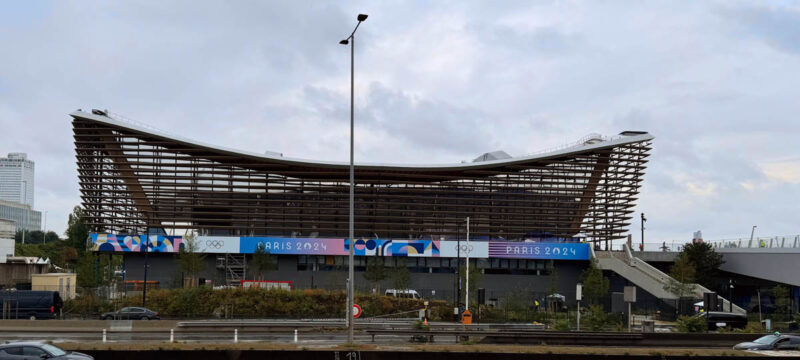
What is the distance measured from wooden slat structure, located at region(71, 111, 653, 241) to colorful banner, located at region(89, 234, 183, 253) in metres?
3.10

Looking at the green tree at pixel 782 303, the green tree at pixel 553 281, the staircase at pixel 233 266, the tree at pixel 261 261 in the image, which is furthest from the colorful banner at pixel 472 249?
the green tree at pixel 782 303

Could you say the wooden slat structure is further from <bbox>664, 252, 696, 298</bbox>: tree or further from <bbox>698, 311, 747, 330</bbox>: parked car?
<bbox>698, 311, 747, 330</bbox>: parked car

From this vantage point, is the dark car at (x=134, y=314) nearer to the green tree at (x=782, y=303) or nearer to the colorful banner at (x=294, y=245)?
the colorful banner at (x=294, y=245)

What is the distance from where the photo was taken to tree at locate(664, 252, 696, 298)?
55.4 meters

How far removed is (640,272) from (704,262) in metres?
6.58

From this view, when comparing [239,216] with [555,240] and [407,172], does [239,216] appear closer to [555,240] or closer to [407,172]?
[407,172]

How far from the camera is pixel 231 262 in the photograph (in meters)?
78.2

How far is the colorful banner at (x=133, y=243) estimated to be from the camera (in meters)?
74.6

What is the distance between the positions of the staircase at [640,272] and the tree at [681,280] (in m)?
0.64

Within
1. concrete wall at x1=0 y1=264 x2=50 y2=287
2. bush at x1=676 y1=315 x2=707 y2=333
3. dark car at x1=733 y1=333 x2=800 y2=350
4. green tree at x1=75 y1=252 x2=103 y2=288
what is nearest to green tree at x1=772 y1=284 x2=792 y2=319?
bush at x1=676 y1=315 x2=707 y2=333

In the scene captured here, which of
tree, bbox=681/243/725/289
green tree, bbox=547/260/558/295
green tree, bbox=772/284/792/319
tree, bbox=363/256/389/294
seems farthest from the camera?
tree, bbox=681/243/725/289

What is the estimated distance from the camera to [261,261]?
69.9m

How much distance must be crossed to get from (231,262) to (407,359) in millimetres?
57303

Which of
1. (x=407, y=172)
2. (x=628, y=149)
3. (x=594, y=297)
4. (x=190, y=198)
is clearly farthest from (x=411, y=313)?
(x=628, y=149)
